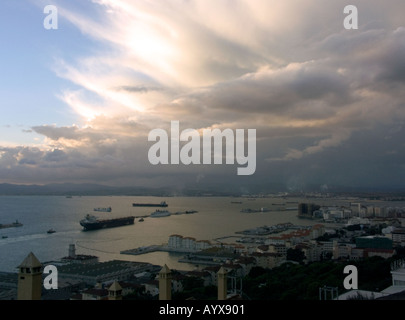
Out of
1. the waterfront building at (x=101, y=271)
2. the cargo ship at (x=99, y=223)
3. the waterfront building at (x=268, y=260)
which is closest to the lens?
the waterfront building at (x=101, y=271)

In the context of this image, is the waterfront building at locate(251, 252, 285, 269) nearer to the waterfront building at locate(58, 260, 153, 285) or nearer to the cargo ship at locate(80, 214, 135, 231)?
the waterfront building at locate(58, 260, 153, 285)

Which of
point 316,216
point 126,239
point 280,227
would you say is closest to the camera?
point 126,239

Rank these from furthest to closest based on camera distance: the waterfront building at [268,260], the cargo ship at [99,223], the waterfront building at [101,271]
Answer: the cargo ship at [99,223] < the waterfront building at [268,260] < the waterfront building at [101,271]

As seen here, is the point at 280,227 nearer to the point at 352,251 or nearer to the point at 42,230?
the point at 352,251

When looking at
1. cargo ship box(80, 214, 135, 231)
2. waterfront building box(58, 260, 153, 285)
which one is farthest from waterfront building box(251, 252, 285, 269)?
cargo ship box(80, 214, 135, 231)

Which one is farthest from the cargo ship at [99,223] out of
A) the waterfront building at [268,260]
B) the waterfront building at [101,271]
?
the waterfront building at [268,260]

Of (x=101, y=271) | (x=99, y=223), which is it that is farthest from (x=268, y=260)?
(x=99, y=223)

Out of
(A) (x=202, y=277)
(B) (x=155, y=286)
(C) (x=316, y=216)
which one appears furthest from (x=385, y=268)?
(C) (x=316, y=216)

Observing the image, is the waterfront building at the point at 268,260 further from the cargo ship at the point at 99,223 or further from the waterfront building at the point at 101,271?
the cargo ship at the point at 99,223
